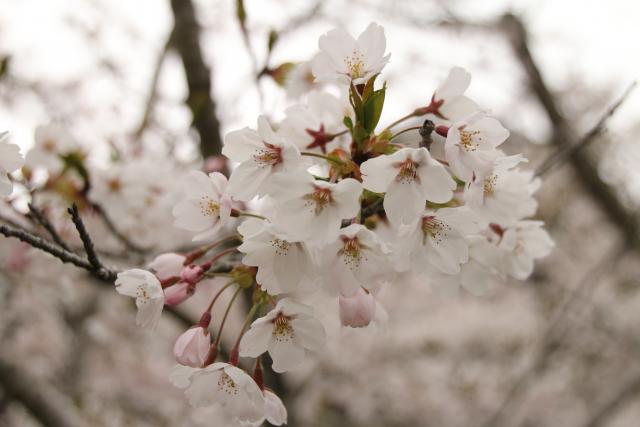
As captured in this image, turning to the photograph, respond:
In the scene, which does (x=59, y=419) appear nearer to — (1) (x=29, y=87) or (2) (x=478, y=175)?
(2) (x=478, y=175)

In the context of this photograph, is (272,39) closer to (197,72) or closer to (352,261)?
(197,72)

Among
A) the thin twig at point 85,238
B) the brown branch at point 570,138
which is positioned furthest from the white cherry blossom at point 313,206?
the brown branch at point 570,138

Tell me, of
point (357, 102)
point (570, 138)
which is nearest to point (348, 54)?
point (357, 102)

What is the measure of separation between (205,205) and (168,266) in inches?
5.8

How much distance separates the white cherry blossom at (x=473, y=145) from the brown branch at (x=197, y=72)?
1744 millimetres

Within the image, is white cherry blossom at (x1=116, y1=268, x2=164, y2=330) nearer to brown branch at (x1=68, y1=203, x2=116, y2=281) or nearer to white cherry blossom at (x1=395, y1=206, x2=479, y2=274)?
brown branch at (x1=68, y1=203, x2=116, y2=281)

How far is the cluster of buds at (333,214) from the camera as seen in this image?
87cm

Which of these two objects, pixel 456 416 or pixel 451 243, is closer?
pixel 451 243

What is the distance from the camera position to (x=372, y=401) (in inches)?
288

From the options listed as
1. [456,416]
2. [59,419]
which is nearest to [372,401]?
[456,416]

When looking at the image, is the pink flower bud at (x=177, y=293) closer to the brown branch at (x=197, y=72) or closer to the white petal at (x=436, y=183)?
the white petal at (x=436, y=183)

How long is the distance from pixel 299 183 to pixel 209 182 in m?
0.25

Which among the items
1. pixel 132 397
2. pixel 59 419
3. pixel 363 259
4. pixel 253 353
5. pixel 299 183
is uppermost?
pixel 299 183

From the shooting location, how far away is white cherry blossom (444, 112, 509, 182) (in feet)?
2.86
